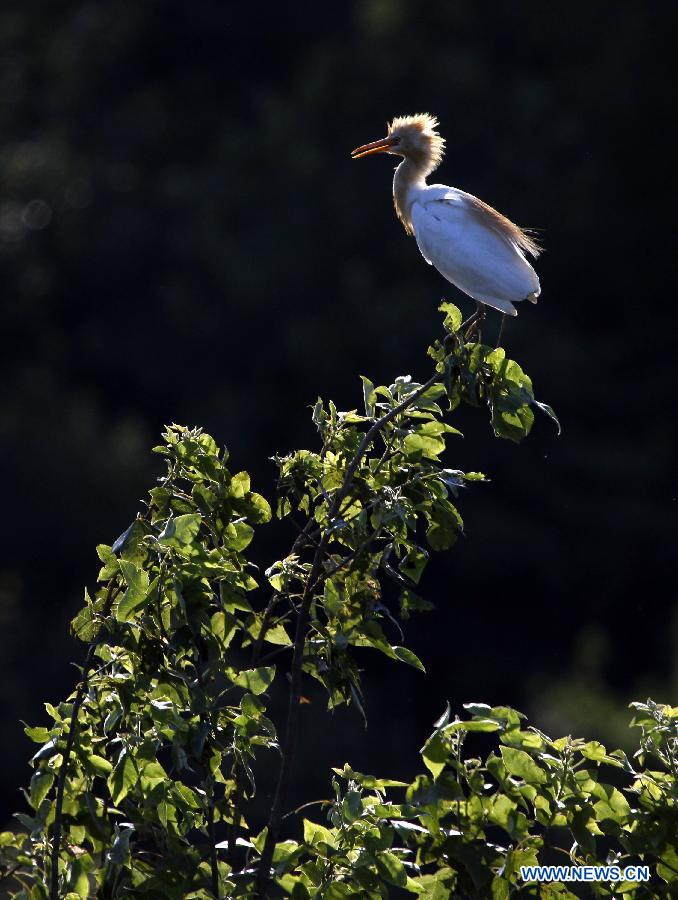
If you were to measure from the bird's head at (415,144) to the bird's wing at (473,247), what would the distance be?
8.8 inches

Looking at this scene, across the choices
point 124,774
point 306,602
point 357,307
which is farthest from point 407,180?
point 357,307

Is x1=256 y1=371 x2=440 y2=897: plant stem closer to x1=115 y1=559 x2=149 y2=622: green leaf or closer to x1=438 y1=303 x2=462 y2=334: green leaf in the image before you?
x1=438 y1=303 x2=462 y2=334: green leaf

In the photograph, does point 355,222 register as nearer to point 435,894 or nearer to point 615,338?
point 615,338

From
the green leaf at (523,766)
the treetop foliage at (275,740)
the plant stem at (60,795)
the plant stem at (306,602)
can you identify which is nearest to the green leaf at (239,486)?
the treetop foliage at (275,740)

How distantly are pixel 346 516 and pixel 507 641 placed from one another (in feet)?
35.9

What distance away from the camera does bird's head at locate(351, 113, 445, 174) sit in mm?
4469

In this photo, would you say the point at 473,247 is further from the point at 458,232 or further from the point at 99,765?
the point at 99,765

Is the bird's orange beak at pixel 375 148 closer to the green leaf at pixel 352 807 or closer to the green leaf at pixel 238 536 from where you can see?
the green leaf at pixel 238 536

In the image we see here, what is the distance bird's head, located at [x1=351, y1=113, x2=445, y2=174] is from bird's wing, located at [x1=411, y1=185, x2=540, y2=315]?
0.73 ft

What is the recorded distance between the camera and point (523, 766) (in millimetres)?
2025

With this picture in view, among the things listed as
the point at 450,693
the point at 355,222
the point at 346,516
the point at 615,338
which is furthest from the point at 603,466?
the point at 346,516

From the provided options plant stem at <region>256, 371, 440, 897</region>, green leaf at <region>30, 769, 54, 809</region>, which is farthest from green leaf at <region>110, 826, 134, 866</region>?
plant stem at <region>256, 371, 440, 897</region>

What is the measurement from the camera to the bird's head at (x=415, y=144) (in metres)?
4.47

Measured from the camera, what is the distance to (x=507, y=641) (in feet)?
42.6
